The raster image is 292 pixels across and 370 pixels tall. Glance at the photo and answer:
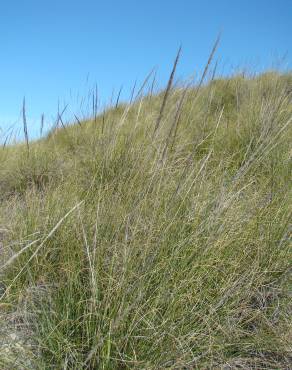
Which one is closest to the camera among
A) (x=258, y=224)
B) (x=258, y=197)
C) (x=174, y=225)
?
(x=174, y=225)

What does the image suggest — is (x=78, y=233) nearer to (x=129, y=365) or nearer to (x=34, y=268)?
(x=34, y=268)

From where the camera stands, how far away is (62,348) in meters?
1.35

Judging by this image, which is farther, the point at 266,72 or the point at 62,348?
the point at 266,72

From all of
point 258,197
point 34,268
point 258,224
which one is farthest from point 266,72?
point 34,268

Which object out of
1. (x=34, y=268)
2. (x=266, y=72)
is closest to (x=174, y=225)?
(x=34, y=268)

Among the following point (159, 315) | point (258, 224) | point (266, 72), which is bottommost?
point (159, 315)

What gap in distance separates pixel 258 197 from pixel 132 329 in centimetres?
137

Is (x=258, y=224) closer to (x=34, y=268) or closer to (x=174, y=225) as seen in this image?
(x=174, y=225)

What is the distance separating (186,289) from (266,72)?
6.76 meters

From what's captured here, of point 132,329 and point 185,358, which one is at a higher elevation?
point 132,329

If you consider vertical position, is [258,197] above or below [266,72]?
below

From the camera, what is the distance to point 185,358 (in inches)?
55.0

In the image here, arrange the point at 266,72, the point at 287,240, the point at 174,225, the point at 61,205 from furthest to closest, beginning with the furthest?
the point at 266,72
the point at 61,205
the point at 287,240
the point at 174,225

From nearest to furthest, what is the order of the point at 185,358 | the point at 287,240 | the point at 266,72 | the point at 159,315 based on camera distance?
the point at 185,358 → the point at 159,315 → the point at 287,240 → the point at 266,72
